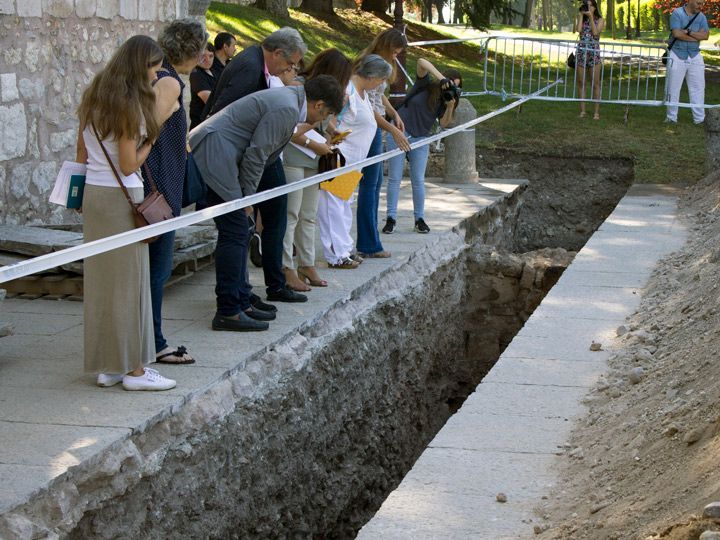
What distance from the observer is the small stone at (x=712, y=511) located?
126 inches

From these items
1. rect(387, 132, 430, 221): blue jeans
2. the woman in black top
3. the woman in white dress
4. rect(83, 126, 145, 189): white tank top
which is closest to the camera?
rect(387, 132, 430, 221): blue jeans

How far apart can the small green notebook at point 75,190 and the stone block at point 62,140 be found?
3171mm

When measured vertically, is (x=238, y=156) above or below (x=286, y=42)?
below

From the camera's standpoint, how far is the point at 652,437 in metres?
4.51

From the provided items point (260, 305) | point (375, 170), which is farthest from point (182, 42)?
point (375, 170)

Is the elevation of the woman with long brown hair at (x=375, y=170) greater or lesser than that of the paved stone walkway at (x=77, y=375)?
greater

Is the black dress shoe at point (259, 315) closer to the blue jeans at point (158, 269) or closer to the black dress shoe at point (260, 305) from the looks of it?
the black dress shoe at point (260, 305)

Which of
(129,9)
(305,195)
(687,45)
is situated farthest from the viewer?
(687,45)

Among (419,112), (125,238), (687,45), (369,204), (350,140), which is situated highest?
(687,45)

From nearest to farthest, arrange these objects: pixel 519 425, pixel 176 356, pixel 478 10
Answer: pixel 519 425 → pixel 176 356 → pixel 478 10

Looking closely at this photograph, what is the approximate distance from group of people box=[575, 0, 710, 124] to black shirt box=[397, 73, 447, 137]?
548 cm

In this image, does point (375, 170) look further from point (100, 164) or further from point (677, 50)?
point (677, 50)

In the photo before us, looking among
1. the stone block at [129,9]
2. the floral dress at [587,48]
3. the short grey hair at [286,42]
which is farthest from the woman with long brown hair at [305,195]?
the floral dress at [587,48]

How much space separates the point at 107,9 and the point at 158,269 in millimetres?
3863
